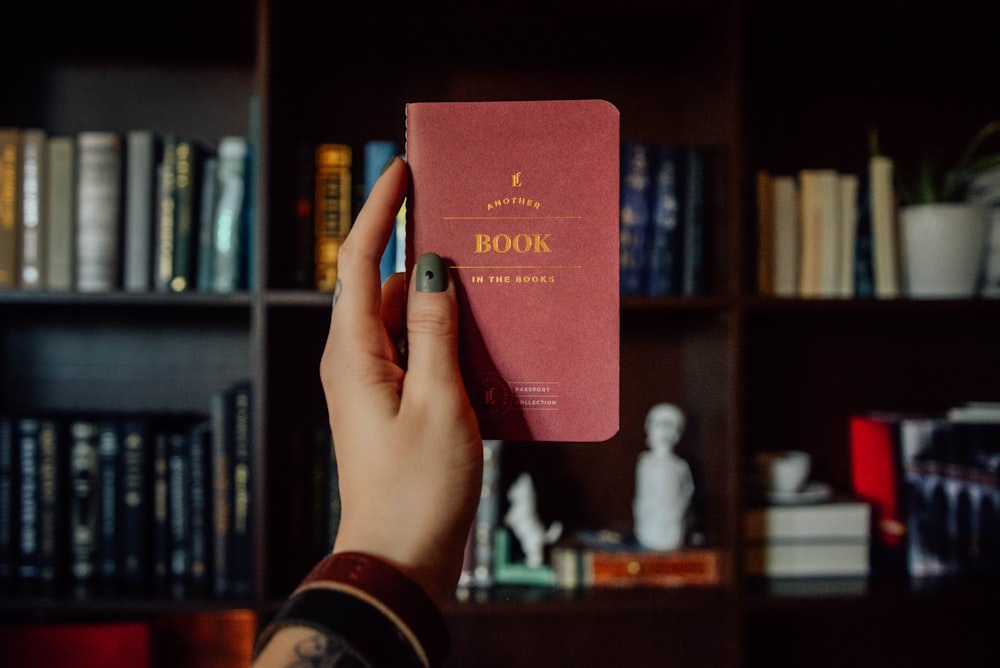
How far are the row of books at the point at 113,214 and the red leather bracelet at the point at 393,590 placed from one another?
76cm

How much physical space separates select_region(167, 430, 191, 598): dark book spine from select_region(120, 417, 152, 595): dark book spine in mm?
36

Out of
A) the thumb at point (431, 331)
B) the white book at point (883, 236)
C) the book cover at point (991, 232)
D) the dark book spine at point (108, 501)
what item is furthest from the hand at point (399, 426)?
the book cover at point (991, 232)

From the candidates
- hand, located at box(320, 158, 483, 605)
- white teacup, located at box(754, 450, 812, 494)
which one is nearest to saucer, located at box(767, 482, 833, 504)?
white teacup, located at box(754, 450, 812, 494)

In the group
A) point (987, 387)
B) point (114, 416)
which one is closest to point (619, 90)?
point (987, 387)

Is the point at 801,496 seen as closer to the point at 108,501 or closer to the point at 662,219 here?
the point at 662,219

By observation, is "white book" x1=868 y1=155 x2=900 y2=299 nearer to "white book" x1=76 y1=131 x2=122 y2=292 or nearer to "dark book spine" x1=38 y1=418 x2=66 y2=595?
"white book" x1=76 y1=131 x2=122 y2=292

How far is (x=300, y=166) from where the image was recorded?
1.20 meters

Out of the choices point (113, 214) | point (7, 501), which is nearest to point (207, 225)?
point (113, 214)

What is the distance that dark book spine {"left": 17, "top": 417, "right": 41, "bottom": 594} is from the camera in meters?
1.17

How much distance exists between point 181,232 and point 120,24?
0.50 metres

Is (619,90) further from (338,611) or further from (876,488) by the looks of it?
(338,611)

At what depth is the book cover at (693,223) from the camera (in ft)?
4.06

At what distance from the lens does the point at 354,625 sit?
1.68 feet

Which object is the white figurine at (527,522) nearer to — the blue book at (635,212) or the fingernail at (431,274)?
the blue book at (635,212)
